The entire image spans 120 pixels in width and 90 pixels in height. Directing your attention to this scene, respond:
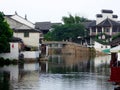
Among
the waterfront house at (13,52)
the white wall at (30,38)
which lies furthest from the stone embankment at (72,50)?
the waterfront house at (13,52)

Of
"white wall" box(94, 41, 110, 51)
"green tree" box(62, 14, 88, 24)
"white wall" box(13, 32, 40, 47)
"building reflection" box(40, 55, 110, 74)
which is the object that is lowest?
"building reflection" box(40, 55, 110, 74)

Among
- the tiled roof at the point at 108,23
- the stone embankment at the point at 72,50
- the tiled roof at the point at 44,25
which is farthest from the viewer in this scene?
the tiled roof at the point at 44,25

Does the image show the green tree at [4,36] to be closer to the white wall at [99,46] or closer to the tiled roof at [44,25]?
the white wall at [99,46]

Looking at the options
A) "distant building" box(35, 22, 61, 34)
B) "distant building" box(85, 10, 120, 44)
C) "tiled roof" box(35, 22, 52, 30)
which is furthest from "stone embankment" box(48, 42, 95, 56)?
"tiled roof" box(35, 22, 52, 30)

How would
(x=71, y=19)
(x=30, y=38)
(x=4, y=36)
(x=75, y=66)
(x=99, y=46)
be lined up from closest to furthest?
(x=75, y=66) < (x=4, y=36) < (x=30, y=38) < (x=99, y=46) < (x=71, y=19)

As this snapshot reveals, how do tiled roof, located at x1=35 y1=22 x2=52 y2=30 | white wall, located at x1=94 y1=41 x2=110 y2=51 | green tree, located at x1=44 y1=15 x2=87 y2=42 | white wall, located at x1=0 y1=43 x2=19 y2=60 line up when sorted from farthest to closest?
tiled roof, located at x1=35 y1=22 x2=52 y2=30
green tree, located at x1=44 y1=15 x2=87 y2=42
white wall, located at x1=94 y1=41 x2=110 y2=51
white wall, located at x1=0 y1=43 x2=19 y2=60

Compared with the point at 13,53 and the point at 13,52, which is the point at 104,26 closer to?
the point at 13,52

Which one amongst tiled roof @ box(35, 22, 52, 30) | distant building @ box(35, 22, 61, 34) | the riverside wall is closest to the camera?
the riverside wall

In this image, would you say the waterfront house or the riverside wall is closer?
the waterfront house

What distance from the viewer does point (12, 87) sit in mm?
29438

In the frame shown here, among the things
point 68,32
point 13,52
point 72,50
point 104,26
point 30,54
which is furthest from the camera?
point 104,26

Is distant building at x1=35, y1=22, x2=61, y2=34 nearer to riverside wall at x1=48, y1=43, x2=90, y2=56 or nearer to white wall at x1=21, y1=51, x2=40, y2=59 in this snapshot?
riverside wall at x1=48, y1=43, x2=90, y2=56

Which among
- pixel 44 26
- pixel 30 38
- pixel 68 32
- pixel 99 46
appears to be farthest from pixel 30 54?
pixel 44 26

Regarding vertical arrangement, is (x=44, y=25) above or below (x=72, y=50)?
above
